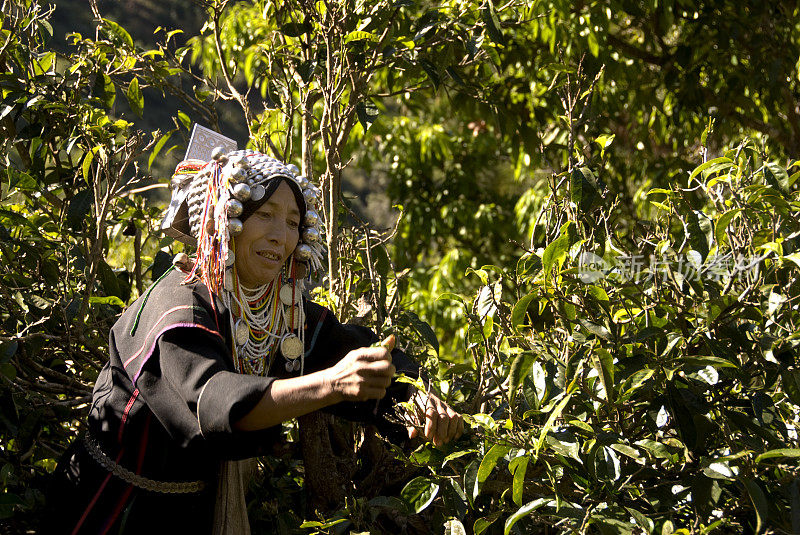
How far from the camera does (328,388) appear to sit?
1.37 metres

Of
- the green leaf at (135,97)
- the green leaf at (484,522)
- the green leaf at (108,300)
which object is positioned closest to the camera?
the green leaf at (484,522)

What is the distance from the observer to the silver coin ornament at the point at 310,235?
1878mm

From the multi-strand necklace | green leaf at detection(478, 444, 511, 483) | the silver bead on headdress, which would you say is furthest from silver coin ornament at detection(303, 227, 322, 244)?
green leaf at detection(478, 444, 511, 483)

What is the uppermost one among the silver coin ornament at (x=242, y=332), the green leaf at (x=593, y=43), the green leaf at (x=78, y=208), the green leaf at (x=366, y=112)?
the green leaf at (x=593, y=43)

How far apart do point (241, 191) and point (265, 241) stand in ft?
0.39

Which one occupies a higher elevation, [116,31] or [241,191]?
[116,31]

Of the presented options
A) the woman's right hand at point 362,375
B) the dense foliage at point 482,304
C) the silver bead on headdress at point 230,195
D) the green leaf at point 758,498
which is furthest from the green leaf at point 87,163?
the green leaf at point 758,498

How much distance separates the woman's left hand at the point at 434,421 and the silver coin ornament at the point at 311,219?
0.49m

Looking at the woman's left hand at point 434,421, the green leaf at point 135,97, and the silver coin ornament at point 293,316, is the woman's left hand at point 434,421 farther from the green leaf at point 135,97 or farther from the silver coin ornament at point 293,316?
the green leaf at point 135,97

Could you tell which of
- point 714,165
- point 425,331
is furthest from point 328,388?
point 714,165

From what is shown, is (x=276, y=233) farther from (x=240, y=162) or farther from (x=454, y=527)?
(x=454, y=527)

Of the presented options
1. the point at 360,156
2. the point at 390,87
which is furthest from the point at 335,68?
the point at 360,156

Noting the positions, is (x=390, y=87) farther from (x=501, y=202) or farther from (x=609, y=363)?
(x=501, y=202)

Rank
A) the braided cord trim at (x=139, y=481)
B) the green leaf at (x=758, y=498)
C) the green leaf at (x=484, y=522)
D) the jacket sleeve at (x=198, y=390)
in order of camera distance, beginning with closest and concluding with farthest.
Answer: the green leaf at (x=758, y=498), the jacket sleeve at (x=198, y=390), the green leaf at (x=484, y=522), the braided cord trim at (x=139, y=481)
